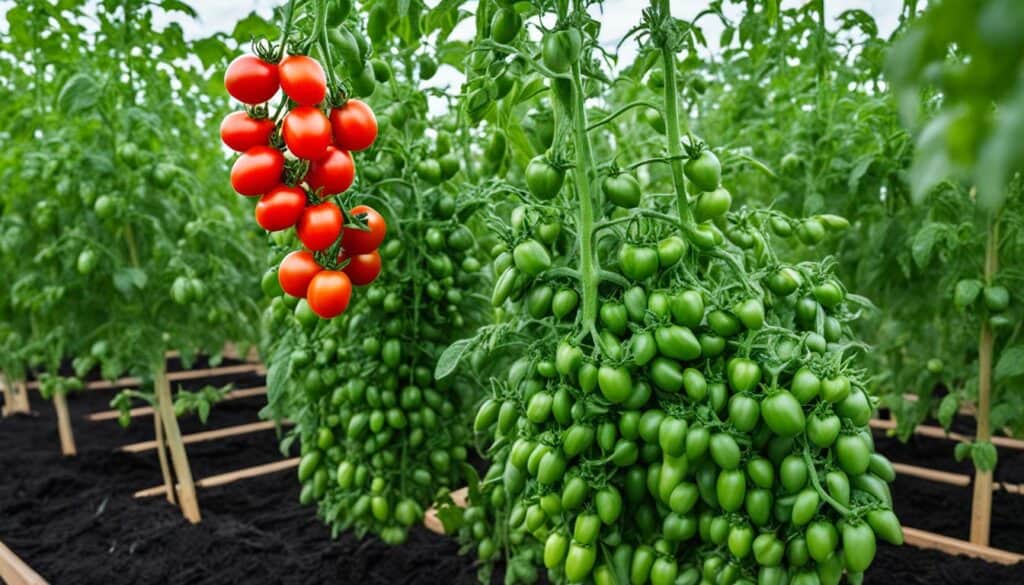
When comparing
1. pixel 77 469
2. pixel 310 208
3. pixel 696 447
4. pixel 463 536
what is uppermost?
pixel 310 208

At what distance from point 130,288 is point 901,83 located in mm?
2674

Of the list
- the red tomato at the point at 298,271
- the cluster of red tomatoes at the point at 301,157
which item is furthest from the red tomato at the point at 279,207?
the red tomato at the point at 298,271

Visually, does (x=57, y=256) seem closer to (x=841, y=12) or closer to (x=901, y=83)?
(x=841, y=12)

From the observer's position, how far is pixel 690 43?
5.65 ft

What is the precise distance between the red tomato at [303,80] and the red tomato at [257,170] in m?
0.10

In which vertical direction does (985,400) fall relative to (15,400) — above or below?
above

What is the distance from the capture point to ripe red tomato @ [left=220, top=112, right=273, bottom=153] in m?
1.19

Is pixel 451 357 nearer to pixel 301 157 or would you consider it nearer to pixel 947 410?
pixel 301 157

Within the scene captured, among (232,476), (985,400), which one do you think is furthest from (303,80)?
(232,476)

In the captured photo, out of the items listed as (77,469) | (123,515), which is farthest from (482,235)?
(77,469)

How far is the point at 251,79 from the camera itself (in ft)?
3.77

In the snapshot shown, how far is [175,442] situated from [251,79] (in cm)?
219

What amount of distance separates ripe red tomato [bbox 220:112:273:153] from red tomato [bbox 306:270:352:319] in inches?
9.1

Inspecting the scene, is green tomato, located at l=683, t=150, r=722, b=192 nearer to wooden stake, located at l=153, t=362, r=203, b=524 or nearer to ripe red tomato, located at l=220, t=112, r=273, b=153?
ripe red tomato, located at l=220, t=112, r=273, b=153
